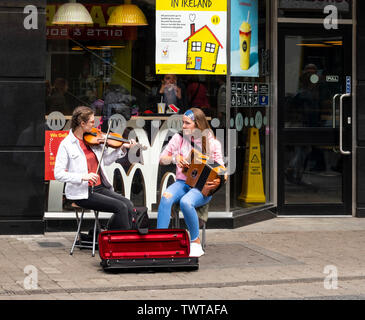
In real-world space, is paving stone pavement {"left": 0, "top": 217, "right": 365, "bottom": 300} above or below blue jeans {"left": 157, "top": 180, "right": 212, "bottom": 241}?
below

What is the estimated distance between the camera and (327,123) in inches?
482

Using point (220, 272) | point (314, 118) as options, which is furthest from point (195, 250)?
point (314, 118)

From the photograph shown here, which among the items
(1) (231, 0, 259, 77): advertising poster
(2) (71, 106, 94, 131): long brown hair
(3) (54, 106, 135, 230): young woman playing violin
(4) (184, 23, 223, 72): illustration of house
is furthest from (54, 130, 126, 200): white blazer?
(1) (231, 0, 259, 77): advertising poster

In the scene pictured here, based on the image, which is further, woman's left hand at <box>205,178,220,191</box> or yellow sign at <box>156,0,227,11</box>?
yellow sign at <box>156,0,227,11</box>

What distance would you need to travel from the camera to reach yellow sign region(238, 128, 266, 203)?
11641 millimetres

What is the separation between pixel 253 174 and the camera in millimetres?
11859

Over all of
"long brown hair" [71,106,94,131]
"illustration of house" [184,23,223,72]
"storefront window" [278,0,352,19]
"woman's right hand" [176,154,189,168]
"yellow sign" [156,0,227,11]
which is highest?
"storefront window" [278,0,352,19]

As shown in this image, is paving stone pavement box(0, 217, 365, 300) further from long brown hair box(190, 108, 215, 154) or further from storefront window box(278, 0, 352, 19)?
storefront window box(278, 0, 352, 19)

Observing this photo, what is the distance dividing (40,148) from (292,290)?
4.20m

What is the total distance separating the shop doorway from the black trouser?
365 cm

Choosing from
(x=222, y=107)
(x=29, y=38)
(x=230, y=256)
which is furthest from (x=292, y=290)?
(x=29, y=38)

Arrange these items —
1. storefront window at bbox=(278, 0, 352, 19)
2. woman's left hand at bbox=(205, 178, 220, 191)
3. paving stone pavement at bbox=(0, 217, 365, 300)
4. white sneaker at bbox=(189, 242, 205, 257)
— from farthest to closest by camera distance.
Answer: storefront window at bbox=(278, 0, 352, 19)
woman's left hand at bbox=(205, 178, 220, 191)
white sneaker at bbox=(189, 242, 205, 257)
paving stone pavement at bbox=(0, 217, 365, 300)

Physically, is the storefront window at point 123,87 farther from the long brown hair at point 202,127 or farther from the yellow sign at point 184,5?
the long brown hair at point 202,127

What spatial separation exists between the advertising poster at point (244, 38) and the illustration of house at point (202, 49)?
0.27 meters
